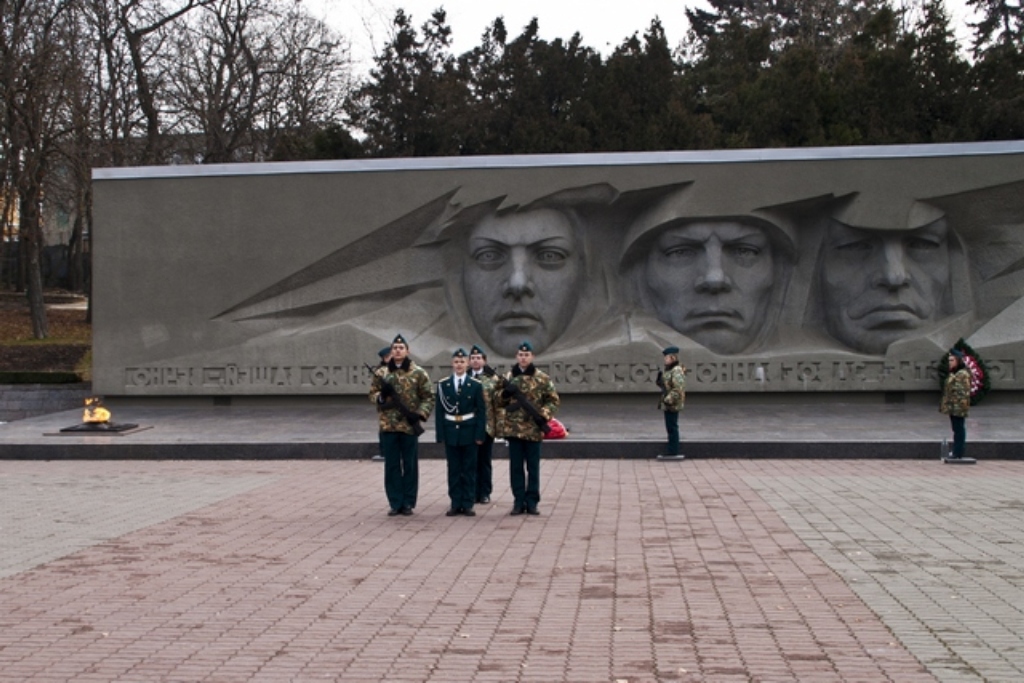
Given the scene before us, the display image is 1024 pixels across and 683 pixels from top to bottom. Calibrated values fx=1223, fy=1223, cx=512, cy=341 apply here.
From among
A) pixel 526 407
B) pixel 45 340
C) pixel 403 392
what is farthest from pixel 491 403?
pixel 45 340

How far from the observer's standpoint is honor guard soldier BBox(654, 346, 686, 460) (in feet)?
46.9

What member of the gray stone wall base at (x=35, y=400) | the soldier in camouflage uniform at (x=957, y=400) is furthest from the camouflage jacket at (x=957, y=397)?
the gray stone wall base at (x=35, y=400)

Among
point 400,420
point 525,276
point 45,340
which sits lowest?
point 400,420

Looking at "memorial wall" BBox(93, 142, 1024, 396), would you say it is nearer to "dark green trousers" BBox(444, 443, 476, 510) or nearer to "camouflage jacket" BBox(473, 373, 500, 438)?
"camouflage jacket" BBox(473, 373, 500, 438)

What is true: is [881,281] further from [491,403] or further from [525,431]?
[525,431]

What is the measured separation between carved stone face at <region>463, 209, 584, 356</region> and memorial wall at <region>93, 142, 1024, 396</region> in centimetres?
4

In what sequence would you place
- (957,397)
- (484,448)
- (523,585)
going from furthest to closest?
(957,397), (484,448), (523,585)

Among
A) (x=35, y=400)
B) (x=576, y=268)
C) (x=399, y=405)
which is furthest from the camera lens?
(x=35, y=400)

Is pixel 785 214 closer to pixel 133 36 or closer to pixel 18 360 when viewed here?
pixel 18 360

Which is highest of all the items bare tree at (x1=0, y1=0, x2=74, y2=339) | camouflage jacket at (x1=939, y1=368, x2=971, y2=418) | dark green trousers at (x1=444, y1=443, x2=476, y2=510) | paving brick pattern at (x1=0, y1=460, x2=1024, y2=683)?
bare tree at (x1=0, y1=0, x2=74, y2=339)

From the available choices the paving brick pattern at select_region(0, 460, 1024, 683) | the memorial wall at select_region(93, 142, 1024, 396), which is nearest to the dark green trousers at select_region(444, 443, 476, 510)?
the paving brick pattern at select_region(0, 460, 1024, 683)

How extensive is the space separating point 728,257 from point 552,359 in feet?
11.0

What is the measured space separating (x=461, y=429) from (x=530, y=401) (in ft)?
1.99

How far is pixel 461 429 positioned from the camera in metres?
9.90
